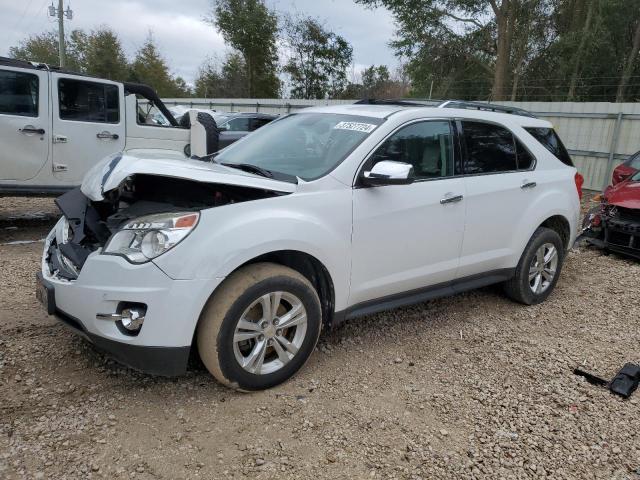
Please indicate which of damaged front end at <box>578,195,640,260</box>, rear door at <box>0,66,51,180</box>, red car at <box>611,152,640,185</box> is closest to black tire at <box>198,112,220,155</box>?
rear door at <box>0,66,51,180</box>

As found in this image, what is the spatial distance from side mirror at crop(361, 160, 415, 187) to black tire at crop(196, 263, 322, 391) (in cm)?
76

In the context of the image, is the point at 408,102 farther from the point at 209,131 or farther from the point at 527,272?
the point at 209,131

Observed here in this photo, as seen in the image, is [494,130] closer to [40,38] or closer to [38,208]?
[38,208]

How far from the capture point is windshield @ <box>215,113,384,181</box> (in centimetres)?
335

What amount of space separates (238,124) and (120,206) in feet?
35.6

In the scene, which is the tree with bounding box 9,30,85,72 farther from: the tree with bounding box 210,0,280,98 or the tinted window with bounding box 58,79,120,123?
the tinted window with bounding box 58,79,120,123

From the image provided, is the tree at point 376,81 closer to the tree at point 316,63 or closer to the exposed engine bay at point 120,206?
the tree at point 316,63

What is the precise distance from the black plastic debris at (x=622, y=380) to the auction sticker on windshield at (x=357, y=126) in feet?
7.22

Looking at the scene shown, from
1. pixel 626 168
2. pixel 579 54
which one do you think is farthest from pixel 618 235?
pixel 579 54

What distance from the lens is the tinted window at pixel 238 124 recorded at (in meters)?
13.5

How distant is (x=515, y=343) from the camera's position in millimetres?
3889

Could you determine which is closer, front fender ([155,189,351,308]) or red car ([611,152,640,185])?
front fender ([155,189,351,308])

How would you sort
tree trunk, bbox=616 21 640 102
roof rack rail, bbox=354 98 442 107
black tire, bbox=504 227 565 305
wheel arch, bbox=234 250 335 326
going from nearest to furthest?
1. wheel arch, bbox=234 250 335 326
2. roof rack rail, bbox=354 98 442 107
3. black tire, bbox=504 227 565 305
4. tree trunk, bbox=616 21 640 102

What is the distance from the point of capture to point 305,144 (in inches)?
143
